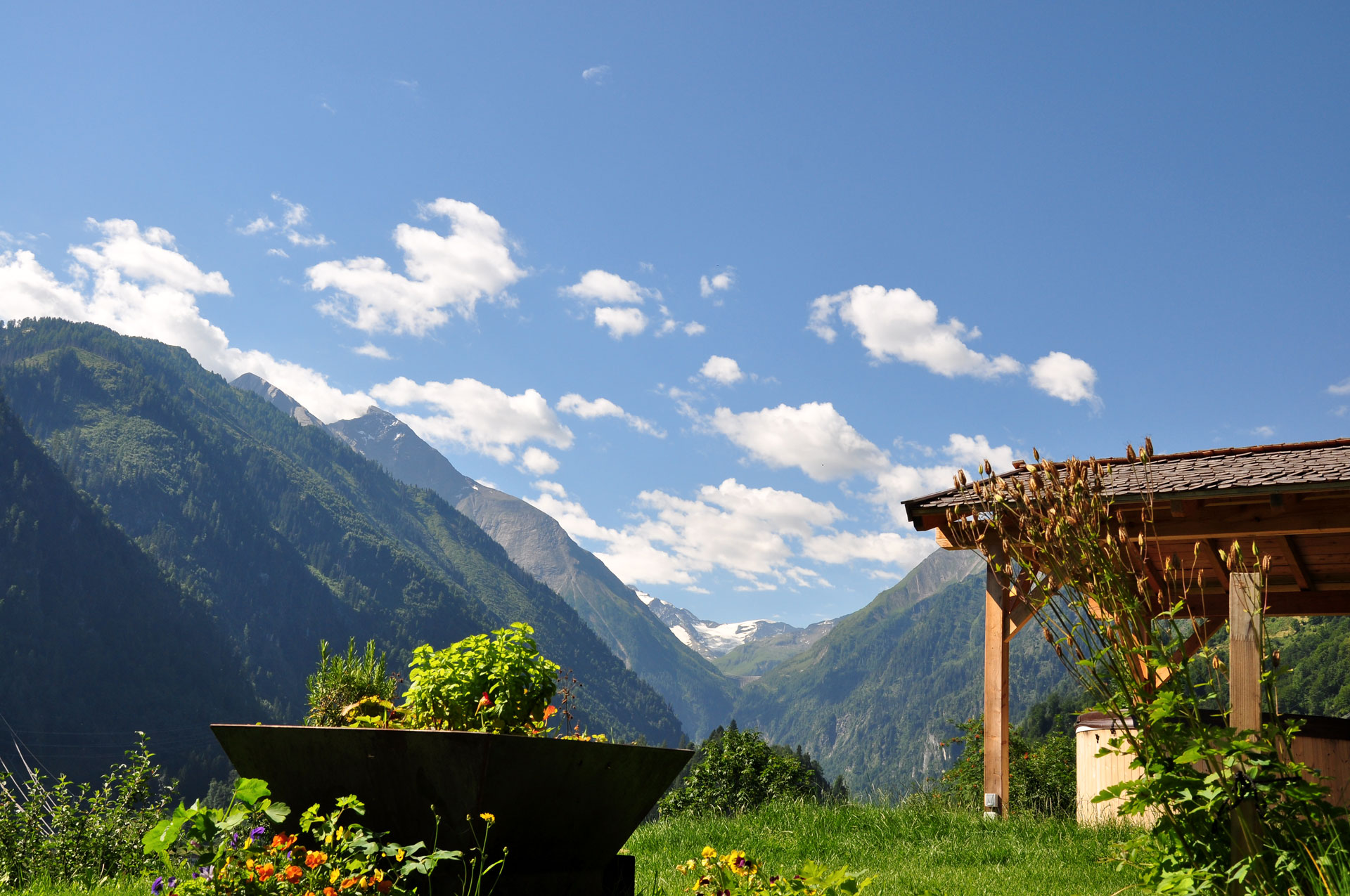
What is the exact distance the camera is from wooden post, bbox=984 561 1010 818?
781cm

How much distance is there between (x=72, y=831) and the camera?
656 cm

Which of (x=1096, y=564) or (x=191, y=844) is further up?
(x=1096, y=564)

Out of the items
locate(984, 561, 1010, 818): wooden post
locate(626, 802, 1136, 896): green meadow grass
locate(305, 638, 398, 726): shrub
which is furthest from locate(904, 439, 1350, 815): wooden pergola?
locate(305, 638, 398, 726): shrub

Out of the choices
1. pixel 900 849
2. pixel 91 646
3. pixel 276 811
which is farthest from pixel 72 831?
pixel 91 646

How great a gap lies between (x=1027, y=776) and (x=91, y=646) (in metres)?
135

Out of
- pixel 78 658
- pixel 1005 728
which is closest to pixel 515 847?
pixel 1005 728

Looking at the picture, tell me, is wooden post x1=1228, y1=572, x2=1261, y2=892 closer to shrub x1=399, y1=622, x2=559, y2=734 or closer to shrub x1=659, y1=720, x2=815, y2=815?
shrub x1=399, y1=622, x2=559, y2=734

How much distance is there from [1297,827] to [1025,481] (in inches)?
59.7

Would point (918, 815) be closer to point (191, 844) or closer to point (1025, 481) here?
point (1025, 481)

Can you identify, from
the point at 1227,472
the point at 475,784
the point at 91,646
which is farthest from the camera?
the point at 91,646

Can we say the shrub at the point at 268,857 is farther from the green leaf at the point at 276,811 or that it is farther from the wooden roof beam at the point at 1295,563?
the wooden roof beam at the point at 1295,563

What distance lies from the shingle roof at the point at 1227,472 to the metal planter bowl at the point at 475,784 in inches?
126

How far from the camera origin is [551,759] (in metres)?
3.18

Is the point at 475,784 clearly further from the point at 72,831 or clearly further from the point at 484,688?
the point at 72,831
